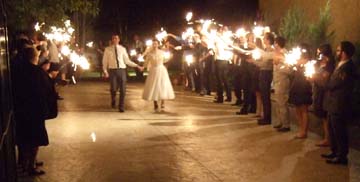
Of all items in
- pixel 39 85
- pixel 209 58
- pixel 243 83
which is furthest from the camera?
pixel 209 58

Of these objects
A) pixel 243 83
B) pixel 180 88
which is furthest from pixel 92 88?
pixel 243 83

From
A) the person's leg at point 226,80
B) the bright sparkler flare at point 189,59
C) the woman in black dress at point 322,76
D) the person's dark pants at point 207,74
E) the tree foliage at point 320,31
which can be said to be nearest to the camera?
the woman in black dress at point 322,76

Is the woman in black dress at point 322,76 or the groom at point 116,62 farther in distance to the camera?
the groom at point 116,62

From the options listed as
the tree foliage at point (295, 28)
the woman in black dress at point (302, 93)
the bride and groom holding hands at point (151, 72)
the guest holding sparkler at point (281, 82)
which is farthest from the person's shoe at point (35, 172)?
the tree foliage at point (295, 28)

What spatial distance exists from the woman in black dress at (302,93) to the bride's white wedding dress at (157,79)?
4.47 meters

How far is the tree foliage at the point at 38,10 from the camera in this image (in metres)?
13.7

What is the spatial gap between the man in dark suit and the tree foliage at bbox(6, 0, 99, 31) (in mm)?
8327

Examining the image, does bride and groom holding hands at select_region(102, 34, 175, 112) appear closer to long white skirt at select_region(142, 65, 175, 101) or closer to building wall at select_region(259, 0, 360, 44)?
long white skirt at select_region(142, 65, 175, 101)

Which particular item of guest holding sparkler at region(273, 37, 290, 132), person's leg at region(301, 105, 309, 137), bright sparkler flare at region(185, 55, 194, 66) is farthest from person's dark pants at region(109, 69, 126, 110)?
person's leg at region(301, 105, 309, 137)

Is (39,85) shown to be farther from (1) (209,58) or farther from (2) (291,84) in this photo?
(1) (209,58)

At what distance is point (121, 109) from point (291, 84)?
16.5 ft

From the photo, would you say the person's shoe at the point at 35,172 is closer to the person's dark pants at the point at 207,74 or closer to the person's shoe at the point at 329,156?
the person's shoe at the point at 329,156

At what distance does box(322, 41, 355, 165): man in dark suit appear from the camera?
26.6 feet

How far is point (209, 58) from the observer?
54.6ft
